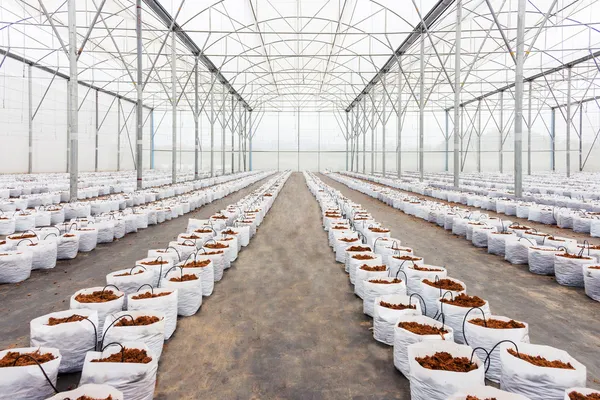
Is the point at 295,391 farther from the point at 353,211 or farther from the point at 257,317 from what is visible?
the point at 353,211

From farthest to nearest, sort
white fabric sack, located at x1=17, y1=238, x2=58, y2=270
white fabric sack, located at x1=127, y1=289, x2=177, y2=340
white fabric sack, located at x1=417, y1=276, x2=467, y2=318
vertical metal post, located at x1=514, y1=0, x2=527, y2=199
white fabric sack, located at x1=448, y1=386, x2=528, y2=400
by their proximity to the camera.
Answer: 1. vertical metal post, located at x1=514, y1=0, x2=527, y2=199
2. white fabric sack, located at x1=17, y1=238, x2=58, y2=270
3. white fabric sack, located at x1=417, y1=276, x2=467, y2=318
4. white fabric sack, located at x1=127, y1=289, x2=177, y2=340
5. white fabric sack, located at x1=448, y1=386, x2=528, y2=400

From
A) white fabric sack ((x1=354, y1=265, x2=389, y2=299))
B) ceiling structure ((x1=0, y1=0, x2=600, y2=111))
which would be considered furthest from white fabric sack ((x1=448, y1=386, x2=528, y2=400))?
ceiling structure ((x1=0, y1=0, x2=600, y2=111))

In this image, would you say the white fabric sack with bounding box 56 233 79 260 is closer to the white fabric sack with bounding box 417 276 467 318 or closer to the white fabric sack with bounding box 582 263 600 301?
the white fabric sack with bounding box 417 276 467 318

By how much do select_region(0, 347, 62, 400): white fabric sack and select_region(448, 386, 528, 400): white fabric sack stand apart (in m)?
2.96

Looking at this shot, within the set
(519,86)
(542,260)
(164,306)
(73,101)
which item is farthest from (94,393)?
(519,86)

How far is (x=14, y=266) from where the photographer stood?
19.7 ft

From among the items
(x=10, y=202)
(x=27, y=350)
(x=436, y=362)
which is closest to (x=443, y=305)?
(x=436, y=362)

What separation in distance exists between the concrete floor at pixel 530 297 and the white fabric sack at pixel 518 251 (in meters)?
0.19

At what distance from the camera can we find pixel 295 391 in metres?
3.25

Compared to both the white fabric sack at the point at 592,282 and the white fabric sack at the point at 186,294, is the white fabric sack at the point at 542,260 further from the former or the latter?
the white fabric sack at the point at 186,294

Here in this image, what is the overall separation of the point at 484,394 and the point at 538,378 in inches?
23.6

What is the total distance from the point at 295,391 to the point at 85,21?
2471 centimetres

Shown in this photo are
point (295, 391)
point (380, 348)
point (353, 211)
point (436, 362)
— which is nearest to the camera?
point (436, 362)

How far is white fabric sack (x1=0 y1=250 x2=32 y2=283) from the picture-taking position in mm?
5926
